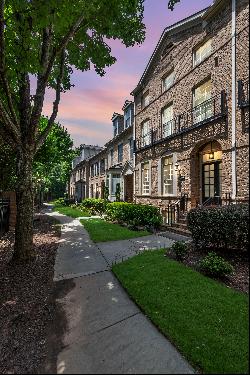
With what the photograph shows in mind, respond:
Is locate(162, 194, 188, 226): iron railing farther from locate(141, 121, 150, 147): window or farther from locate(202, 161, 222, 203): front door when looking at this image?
locate(141, 121, 150, 147): window

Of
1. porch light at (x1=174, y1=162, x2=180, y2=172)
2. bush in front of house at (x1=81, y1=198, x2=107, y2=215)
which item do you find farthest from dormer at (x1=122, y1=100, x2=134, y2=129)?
porch light at (x1=174, y1=162, x2=180, y2=172)

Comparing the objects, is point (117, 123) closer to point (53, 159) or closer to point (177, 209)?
point (53, 159)

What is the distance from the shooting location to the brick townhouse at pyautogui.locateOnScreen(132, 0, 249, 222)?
936 cm

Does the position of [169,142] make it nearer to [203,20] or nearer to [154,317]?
[203,20]

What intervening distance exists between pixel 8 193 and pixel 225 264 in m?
11.6

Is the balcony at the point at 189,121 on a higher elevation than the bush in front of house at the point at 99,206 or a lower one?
higher

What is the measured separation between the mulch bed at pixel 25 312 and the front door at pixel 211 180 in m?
6.89

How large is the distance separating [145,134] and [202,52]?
6862 millimetres

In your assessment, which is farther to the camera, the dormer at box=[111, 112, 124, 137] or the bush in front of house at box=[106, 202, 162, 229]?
the dormer at box=[111, 112, 124, 137]

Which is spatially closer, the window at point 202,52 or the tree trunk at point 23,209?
the tree trunk at point 23,209

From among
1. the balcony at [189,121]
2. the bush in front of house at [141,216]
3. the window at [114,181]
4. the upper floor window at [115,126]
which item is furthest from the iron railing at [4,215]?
the upper floor window at [115,126]

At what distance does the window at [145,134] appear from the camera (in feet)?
56.5

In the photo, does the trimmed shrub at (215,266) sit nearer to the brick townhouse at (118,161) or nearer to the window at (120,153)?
the brick townhouse at (118,161)

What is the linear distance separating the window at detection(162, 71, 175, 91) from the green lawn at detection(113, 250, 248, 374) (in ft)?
39.8
